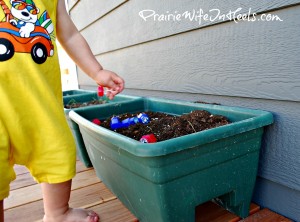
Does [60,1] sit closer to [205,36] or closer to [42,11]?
[42,11]

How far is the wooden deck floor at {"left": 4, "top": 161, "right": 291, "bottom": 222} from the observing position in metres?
0.95

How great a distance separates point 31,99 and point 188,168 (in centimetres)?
50

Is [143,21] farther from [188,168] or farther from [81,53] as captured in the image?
[188,168]

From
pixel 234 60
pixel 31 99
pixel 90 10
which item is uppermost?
pixel 90 10

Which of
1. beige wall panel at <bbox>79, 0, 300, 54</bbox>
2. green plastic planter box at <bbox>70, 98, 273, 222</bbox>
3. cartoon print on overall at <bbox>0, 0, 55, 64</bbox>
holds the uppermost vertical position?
beige wall panel at <bbox>79, 0, 300, 54</bbox>

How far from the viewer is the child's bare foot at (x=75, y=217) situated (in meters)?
0.99

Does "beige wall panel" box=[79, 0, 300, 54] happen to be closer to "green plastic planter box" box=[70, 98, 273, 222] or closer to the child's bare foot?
"green plastic planter box" box=[70, 98, 273, 222]

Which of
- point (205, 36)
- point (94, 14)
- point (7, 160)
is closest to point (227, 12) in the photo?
point (205, 36)

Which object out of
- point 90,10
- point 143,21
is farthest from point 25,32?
point 90,10

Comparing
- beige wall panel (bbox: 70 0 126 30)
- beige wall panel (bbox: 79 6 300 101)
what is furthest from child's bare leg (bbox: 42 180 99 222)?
beige wall panel (bbox: 70 0 126 30)

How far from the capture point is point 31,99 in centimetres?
85

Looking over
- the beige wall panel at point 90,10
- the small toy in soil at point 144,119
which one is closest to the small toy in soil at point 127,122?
the small toy in soil at point 144,119

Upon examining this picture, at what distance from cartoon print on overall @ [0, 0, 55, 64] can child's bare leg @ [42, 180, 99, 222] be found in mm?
421

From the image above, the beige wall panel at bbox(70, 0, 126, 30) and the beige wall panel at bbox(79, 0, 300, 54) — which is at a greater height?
the beige wall panel at bbox(70, 0, 126, 30)
